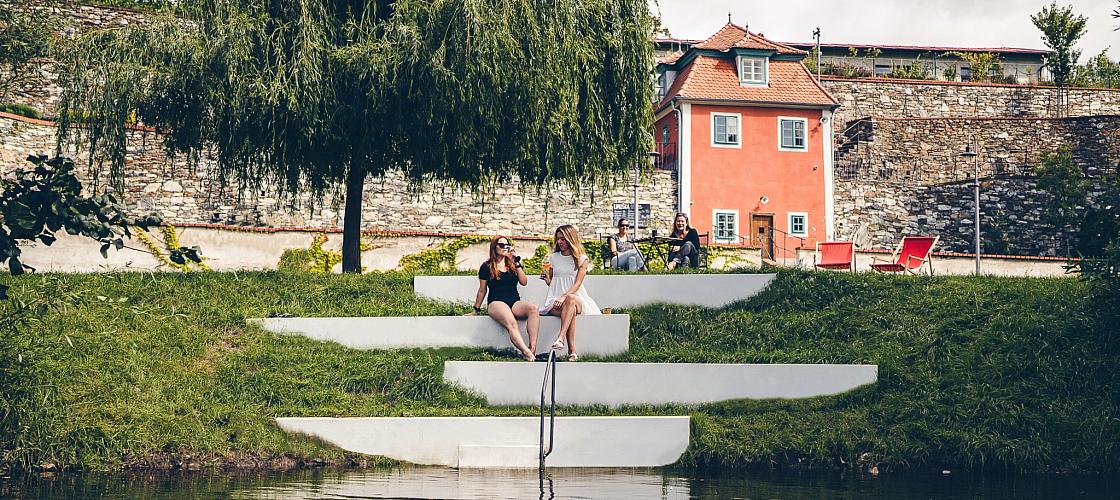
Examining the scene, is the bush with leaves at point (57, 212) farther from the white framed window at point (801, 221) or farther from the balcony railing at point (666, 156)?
the white framed window at point (801, 221)

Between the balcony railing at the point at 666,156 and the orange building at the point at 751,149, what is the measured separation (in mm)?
40

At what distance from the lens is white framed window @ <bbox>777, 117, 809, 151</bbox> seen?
3197 centimetres

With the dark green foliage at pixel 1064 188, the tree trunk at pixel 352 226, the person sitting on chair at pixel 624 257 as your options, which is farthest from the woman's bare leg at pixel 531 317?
the dark green foliage at pixel 1064 188

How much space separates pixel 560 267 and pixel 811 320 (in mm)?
2974

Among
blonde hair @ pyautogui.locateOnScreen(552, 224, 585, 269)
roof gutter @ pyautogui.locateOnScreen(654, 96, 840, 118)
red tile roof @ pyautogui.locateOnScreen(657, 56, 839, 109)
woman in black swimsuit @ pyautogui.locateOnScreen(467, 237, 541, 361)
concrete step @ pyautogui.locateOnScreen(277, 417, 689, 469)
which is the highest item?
red tile roof @ pyautogui.locateOnScreen(657, 56, 839, 109)

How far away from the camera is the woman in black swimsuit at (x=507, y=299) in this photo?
1212 cm

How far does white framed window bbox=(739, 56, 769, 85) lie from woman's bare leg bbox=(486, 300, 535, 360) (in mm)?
21325

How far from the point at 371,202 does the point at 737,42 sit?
11.7 meters

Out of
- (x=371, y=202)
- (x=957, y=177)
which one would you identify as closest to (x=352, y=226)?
(x=371, y=202)

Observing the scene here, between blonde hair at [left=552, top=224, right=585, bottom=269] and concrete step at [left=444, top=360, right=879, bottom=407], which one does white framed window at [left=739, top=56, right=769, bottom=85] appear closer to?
blonde hair at [left=552, top=224, right=585, bottom=269]

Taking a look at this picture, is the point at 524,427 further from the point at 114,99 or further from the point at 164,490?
the point at 114,99

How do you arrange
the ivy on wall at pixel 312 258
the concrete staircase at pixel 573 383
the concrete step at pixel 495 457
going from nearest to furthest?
the concrete step at pixel 495 457 → the concrete staircase at pixel 573 383 → the ivy on wall at pixel 312 258

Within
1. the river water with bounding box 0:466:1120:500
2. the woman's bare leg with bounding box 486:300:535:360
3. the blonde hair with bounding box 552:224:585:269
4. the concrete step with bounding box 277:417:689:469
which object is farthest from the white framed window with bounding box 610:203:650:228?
the river water with bounding box 0:466:1120:500

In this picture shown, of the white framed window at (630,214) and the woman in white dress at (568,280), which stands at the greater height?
the white framed window at (630,214)
